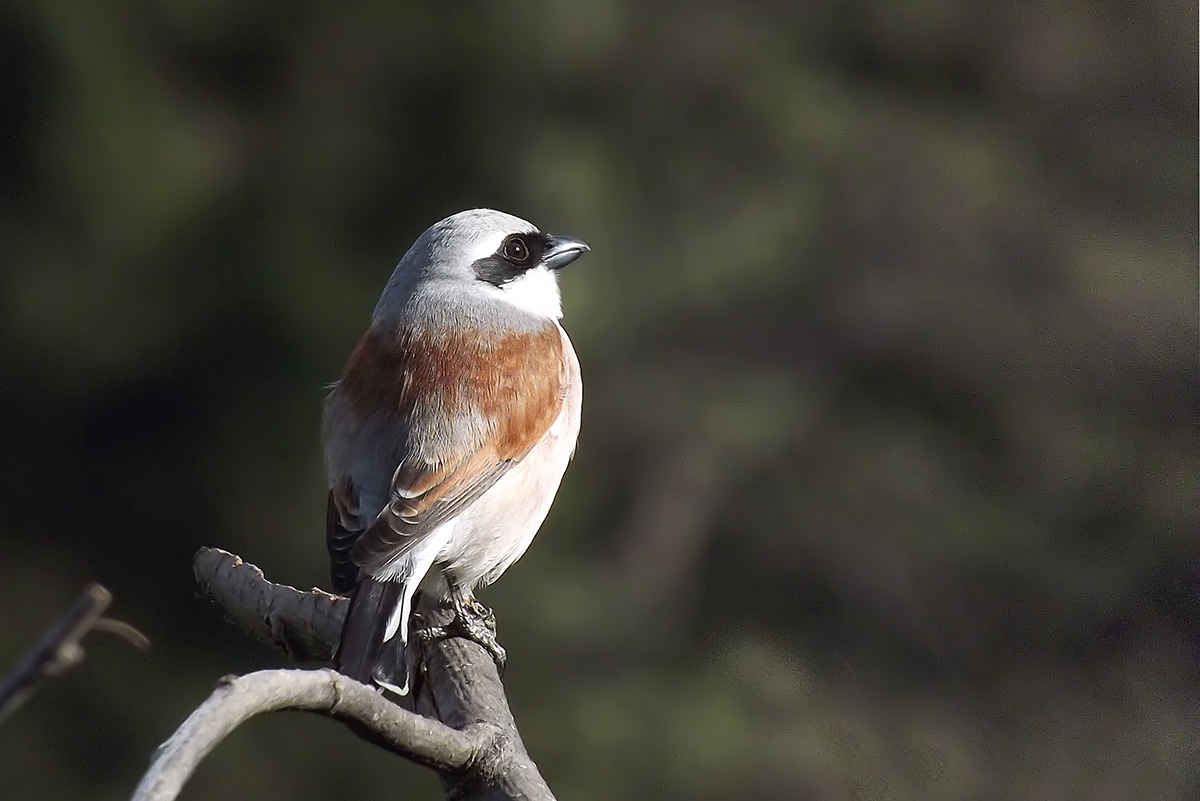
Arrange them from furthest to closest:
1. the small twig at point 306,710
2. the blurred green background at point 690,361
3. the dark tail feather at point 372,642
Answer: the blurred green background at point 690,361, the dark tail feather at point 372,642, the small twig at point 306,710

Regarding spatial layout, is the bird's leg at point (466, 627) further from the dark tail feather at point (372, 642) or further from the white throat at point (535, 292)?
the white throat at point (535, 292)

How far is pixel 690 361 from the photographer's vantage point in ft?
30.5

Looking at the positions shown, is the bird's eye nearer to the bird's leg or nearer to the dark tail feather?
the bird's leg

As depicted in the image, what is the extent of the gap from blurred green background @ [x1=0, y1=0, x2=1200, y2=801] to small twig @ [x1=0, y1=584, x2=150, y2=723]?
5899 millimetres

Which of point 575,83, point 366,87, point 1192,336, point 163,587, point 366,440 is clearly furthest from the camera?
point 1192,336

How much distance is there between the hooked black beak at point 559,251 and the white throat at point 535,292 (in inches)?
1.2

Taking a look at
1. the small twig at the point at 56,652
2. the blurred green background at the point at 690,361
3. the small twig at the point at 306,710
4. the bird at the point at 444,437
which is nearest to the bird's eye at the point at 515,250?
the bird at the point at 444,437

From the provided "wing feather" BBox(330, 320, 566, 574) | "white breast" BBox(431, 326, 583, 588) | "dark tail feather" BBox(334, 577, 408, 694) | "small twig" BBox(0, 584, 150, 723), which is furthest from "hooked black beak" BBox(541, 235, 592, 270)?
"small twig" BBox(0, 584, 150, 723)

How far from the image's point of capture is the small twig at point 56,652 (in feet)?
3.01

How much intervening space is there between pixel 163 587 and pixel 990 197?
662cm

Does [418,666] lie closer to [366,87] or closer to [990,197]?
[366,87]

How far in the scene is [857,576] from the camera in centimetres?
918

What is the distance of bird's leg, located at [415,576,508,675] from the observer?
11.2 feet

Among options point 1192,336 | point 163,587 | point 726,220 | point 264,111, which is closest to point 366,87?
point 264,111
